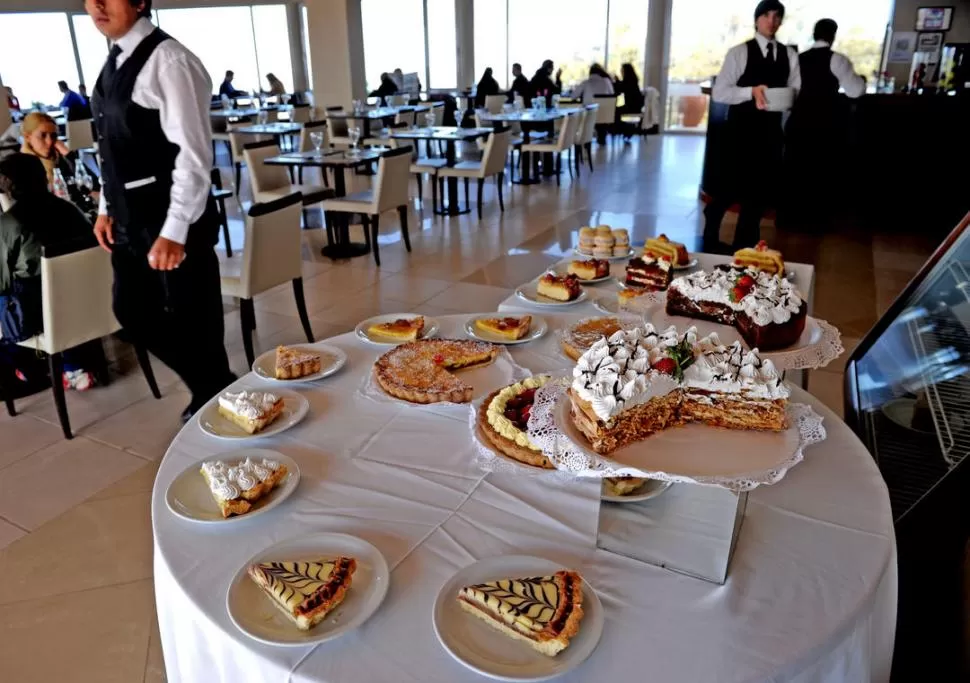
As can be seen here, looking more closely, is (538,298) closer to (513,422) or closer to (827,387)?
(513,422)

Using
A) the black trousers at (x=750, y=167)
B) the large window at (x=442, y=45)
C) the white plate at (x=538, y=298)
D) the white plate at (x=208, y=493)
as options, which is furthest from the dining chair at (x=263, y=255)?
the large window at (x=442, y=45)

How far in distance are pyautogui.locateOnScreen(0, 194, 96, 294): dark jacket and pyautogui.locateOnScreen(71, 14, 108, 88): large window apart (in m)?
11.0

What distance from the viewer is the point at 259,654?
85 centimetres

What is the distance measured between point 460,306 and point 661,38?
9.93 m

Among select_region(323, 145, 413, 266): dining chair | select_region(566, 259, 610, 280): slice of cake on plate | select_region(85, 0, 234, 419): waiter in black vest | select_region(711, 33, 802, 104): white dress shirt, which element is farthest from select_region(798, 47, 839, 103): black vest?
select_region(85, 0, 234, 419): waiter in black vest

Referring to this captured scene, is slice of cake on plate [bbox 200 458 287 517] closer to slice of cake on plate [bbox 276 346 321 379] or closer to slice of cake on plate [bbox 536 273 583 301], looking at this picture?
slice of cake on plate [bbox 276 346 321 379]

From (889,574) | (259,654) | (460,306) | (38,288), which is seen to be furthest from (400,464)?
(460,306)

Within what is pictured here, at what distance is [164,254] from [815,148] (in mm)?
5590

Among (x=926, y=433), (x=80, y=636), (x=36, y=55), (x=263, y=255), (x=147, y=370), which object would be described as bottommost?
(x=80, y=636)

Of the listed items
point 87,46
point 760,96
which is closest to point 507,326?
point 760,96

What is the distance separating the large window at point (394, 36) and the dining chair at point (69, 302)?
11785mm

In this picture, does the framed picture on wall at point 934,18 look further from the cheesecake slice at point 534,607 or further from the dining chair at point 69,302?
the cheesecake slice at point 534,607

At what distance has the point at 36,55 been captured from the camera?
1152cm

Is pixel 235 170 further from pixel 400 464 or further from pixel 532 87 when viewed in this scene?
pixel 400 464
